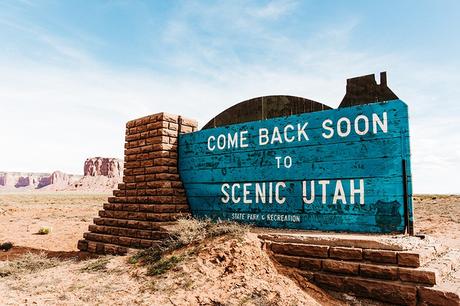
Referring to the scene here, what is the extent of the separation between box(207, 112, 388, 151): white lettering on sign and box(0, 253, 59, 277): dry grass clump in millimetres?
3417

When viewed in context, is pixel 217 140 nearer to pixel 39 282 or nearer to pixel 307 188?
pixel 307 188

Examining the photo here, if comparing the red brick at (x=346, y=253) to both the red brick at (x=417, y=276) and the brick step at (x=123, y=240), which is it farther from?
the brick step at (x=123, y=240)

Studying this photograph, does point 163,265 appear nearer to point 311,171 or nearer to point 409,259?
point 311,171

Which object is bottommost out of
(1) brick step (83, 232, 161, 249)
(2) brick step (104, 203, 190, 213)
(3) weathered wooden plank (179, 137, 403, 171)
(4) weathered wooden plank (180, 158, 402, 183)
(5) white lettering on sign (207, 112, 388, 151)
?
(1) brick step (83, 232, 161, 249)

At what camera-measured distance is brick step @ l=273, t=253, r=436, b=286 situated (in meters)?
3.25

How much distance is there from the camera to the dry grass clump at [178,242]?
438 cm

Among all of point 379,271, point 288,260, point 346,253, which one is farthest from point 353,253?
Answer: point 288,260

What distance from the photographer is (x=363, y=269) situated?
360cm

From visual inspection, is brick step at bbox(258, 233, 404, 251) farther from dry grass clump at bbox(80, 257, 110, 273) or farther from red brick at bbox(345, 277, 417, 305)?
dry grass clump at bbox(80, 257, 110, 273)

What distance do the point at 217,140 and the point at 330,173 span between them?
90.4 inches

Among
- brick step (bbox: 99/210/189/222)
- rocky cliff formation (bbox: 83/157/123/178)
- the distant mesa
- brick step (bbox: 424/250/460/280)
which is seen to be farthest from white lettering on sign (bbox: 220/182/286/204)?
rocky cliff formation (bbox: 83/157/123/178)

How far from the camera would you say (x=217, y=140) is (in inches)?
248

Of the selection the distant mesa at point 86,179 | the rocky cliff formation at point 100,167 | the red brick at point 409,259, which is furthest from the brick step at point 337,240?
the rocky cliff formation at point 100,167

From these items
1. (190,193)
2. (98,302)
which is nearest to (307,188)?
(190,193)
